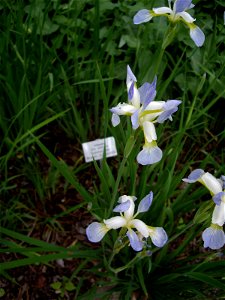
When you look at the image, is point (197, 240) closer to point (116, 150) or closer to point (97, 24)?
point (116, 150)

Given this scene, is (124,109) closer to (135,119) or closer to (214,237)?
(135,119)

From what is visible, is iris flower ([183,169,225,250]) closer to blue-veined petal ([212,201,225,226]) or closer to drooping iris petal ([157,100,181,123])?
blue-veined petal ([212,201,225,226])

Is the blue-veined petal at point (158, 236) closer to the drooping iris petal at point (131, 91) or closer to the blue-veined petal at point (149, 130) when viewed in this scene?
the blue-veined petal at point (149, 130)

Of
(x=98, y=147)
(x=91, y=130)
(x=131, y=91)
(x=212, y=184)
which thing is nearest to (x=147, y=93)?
(x=131, y=91)

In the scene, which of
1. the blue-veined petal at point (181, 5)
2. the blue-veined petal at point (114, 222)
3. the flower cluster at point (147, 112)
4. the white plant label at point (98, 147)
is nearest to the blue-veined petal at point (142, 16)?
the blue-veined petal at point (181, 5)

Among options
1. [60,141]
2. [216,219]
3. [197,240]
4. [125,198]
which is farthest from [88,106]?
[216,219]

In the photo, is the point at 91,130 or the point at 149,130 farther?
the point at 91,130

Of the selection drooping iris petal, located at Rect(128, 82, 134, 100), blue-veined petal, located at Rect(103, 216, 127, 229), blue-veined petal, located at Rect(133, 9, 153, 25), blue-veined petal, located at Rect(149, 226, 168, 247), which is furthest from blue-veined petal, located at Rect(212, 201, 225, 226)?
blue-veined petal, located at Rect(133, 9, 153, 25)
